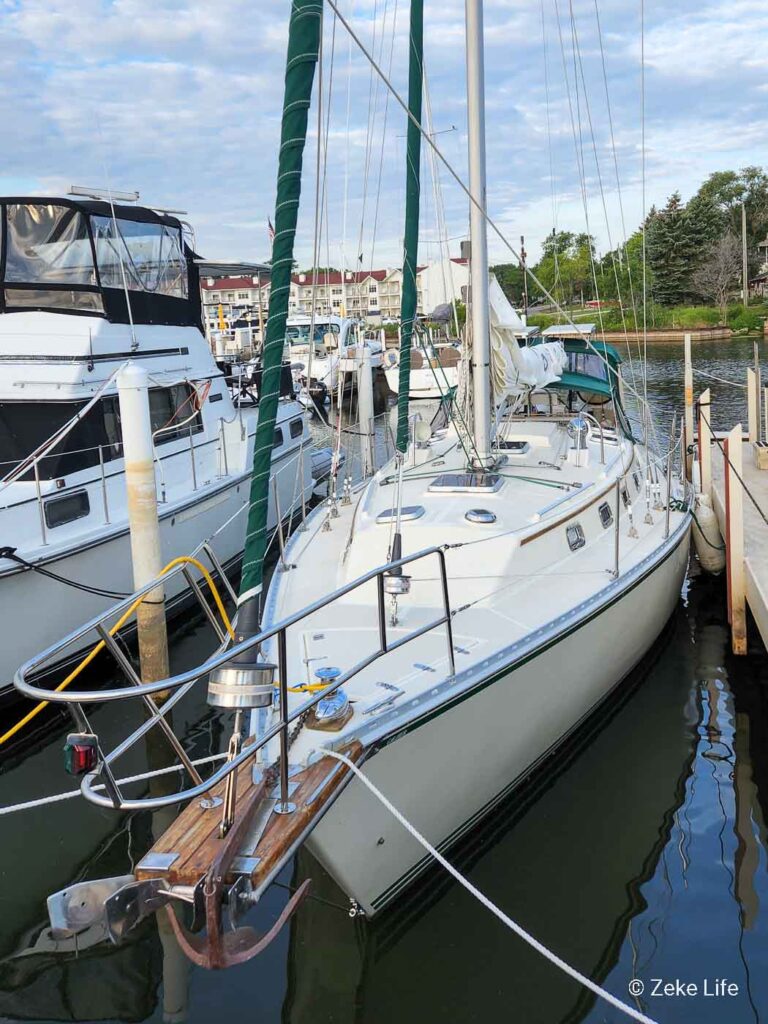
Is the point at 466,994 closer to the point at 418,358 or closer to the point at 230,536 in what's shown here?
the point at 230,536

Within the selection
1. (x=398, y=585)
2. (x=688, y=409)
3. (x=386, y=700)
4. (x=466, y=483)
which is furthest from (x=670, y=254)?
(x=386, y=700)

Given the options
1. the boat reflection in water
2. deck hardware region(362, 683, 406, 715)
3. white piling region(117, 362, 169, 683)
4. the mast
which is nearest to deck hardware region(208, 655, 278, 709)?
deck hardware region(362, 683, 406, 715)

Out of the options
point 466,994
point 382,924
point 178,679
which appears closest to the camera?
point 178,679

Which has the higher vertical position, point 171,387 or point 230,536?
point 171,387

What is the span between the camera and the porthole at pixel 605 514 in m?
7.41

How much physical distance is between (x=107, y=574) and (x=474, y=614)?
178 inches

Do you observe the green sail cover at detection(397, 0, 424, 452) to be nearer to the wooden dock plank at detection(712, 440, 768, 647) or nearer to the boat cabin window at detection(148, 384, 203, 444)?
the boat cabin window at detection(148, 384, 203, 444)

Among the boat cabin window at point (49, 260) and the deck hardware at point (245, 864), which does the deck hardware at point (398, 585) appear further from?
the boat cabin window at point (49, 260)

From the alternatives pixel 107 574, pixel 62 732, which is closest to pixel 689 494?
pixel 107 574

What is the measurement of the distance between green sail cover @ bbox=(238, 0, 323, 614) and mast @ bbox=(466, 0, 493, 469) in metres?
2.65

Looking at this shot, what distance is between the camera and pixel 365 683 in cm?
496

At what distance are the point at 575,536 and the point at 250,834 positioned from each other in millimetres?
4070

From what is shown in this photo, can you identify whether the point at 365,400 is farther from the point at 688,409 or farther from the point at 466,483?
the point at 466,483

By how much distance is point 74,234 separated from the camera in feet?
32.8
